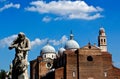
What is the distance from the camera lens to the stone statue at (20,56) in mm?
11180

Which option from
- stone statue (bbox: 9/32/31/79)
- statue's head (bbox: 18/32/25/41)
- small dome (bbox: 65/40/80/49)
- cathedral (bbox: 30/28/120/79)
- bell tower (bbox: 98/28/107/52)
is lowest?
stone statue (bbox: 9/32/31/79)

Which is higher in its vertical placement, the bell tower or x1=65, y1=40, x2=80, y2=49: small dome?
the bell tower

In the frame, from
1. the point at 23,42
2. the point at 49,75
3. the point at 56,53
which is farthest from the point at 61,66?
the point at 23,42

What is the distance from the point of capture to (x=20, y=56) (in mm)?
11391

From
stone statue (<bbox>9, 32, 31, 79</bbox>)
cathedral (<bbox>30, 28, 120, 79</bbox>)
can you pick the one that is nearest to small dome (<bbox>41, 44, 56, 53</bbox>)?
cathedral (<bbox>30, 28, 120, 79</bbox>)

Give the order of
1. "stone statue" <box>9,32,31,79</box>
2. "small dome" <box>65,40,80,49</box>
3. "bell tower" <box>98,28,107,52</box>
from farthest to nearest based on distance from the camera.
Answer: "bell tower" <box>98,28,107,52</box>, "small dome" <box>65,40,80,49</box>, "stone statue" <box>9,32,31,79</box>

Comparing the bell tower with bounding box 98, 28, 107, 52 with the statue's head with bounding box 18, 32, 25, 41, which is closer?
the statue's head with bounding box 18, 32, 25, 41

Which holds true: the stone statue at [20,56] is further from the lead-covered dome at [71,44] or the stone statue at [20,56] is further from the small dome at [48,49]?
the small dome at [48,49]

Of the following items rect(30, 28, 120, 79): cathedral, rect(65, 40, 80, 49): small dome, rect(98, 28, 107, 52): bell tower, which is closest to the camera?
rect(30, 28, 120, 79): cathedral

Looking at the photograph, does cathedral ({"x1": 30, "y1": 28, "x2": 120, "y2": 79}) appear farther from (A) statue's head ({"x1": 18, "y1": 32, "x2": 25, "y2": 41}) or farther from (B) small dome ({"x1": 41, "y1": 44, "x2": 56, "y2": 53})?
(A) statue's head ({"x1": 18, "y1": 32, "x2": 25, "y2": 41})

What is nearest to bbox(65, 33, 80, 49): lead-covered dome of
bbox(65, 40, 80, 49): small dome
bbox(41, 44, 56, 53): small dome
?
bbox(65, 40, 80, 49): small dome

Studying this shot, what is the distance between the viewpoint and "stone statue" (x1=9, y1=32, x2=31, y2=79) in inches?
440

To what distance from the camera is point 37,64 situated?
92.9 meters

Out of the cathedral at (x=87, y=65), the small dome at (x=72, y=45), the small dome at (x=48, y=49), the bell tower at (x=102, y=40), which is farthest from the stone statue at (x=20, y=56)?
the small dome at (x=48, y=49)
